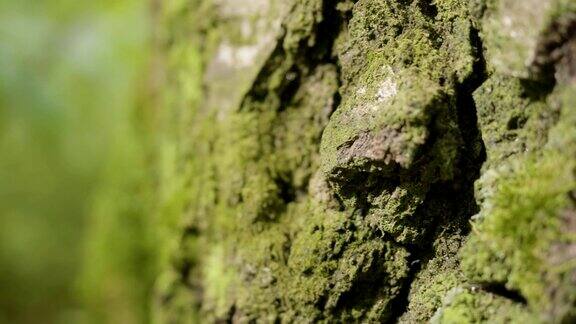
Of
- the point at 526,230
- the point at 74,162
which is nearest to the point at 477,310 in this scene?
the point at 526,230

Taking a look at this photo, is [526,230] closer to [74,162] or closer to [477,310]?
[477,310]

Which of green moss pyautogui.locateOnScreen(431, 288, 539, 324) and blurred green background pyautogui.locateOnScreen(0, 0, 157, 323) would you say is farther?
blurred green background pyautogui.locateOnScreen(0, 0, 157, 323)

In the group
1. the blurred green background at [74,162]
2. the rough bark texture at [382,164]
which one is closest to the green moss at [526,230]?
the rough bark texture at [382,164]

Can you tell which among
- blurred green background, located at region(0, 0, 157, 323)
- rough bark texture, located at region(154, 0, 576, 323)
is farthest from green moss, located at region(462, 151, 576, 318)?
blurred green background, located at region(0, 0, 157, 323)

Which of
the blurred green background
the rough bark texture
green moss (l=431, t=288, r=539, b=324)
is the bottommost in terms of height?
green moss (l=431, t=288, r=539, b=324)

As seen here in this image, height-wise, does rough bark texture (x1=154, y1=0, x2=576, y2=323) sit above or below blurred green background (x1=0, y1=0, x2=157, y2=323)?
below

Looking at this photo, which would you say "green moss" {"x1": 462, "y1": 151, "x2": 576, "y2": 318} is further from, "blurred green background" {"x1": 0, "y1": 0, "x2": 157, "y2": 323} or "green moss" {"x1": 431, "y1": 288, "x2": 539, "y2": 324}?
"blurred green background" {"x1": 0, "y1": 0, "x2": 157, "y2": 323}

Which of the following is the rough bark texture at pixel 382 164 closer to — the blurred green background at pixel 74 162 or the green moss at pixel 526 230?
the green moss at pixel 526 230
